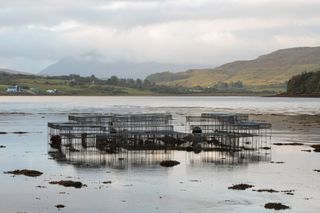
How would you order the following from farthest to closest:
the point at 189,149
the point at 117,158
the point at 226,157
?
the point at 189,149 < the point at 226,157 < the point at 117,158

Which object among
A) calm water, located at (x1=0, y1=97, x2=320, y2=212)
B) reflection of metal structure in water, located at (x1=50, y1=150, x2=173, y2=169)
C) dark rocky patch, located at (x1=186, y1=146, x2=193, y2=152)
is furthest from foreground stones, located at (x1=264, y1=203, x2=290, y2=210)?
dark rocky patch, located at (x1=186, y1=146, x2=193, y2=152)

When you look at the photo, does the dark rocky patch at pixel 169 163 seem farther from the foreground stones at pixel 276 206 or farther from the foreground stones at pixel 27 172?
the foreground stones at pixel 276 206

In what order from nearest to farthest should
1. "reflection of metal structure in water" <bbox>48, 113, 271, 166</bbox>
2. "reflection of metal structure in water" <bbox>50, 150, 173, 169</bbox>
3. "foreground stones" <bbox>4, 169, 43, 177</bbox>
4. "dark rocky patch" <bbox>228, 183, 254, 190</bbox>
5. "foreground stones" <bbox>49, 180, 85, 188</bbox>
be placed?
"dark rocky patch" <bbox>228, 183, 254, 190</bbox> < "foreground stones" <bbox>49, 180, 85, 188</bbox> < "foreground stones" <bbox>4, 169, 43, 177</bbox> < "reflection of metal structure in water" <bbox>50, 150, 173, 169</bbox> < "reflection of metal structure in water" <bbox>48, 113, 271, 166</bbox>

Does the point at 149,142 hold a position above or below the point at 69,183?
above

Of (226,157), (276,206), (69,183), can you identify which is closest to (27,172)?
(69,183)

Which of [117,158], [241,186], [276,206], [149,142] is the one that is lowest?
[276,206]

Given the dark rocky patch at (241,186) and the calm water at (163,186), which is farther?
the dark rocky patch at (241,186)

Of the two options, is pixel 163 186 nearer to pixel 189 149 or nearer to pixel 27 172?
pixel 27 172

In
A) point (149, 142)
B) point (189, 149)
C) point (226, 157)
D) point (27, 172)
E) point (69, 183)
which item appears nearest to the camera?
point (69, 183)

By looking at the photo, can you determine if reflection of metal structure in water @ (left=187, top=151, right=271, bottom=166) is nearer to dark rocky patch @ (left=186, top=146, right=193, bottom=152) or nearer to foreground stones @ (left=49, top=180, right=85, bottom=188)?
dark rocky patch @ (left=186, top=146, right=193, bottom=152)

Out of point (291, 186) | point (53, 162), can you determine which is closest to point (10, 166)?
point (53, 162)

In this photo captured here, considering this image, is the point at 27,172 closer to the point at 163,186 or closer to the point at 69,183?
the point at 69,183

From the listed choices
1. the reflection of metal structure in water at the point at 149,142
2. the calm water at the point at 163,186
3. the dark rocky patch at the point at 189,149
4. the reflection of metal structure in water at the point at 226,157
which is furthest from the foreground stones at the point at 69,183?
the dark rocky patch at the point at 189,149

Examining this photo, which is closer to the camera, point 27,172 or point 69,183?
point 69,183
